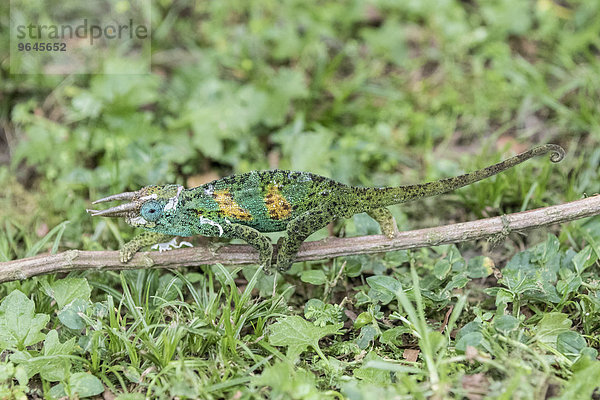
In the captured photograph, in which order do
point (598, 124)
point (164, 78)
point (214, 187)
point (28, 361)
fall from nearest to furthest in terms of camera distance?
point (28, 361), point (214, 187), point (598, 124), point (164, 78)

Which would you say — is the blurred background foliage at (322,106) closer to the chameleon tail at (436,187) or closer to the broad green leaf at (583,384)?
the chameleon tail at (436,187)

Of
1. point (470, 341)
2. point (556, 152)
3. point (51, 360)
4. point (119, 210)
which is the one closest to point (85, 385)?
point (51, 360)

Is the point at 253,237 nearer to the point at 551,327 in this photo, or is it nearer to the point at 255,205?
the point at 255,205

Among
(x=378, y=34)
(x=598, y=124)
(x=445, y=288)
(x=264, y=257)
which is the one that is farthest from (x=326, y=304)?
(x=378, y=34)

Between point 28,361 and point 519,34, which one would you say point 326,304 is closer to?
point 28,361

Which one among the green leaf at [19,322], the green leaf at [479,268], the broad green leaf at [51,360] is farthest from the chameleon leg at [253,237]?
the green leaf at [479,268]

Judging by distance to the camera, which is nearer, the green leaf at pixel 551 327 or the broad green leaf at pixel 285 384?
the broad green leaf at pixel 285 384
